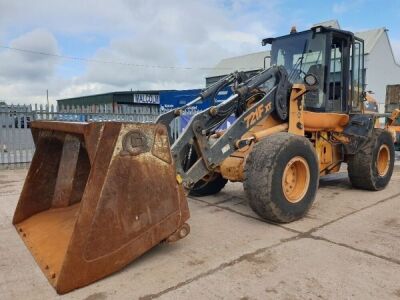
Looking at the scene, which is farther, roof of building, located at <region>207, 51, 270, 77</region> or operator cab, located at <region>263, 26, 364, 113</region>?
roof of building, located at <region>207, 51, 270, 77</region>

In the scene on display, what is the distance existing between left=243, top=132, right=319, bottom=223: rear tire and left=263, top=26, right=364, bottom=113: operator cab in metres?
1.35

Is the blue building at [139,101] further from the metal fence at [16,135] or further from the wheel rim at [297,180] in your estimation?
the wheel rim at [297,180]

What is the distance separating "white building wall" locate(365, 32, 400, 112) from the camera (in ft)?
96.2

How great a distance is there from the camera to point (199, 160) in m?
4.25

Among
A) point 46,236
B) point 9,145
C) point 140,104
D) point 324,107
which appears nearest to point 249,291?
point 46,236

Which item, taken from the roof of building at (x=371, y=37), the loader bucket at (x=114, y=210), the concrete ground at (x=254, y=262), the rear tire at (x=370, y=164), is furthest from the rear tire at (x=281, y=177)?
the roof of building at (x=371, y=37)

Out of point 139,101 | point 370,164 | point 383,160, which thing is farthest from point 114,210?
point 139,101

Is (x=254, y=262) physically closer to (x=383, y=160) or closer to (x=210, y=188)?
(x=210, y=188)

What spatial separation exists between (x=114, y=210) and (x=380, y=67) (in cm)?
3173

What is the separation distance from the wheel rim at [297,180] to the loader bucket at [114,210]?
163 centimetres

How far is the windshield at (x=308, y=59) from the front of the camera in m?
5.71

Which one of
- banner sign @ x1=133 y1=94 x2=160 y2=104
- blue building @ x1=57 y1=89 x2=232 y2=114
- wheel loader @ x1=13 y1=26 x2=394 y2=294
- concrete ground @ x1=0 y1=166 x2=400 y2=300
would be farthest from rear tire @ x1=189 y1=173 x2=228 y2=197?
banner sign @ x1=133 y1=94 x2=160 y2=104

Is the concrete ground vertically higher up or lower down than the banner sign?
lower down

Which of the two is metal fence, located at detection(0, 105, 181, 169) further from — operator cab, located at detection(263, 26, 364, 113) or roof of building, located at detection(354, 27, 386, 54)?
roof of building, located at detection(354, 27, 386, 54)
